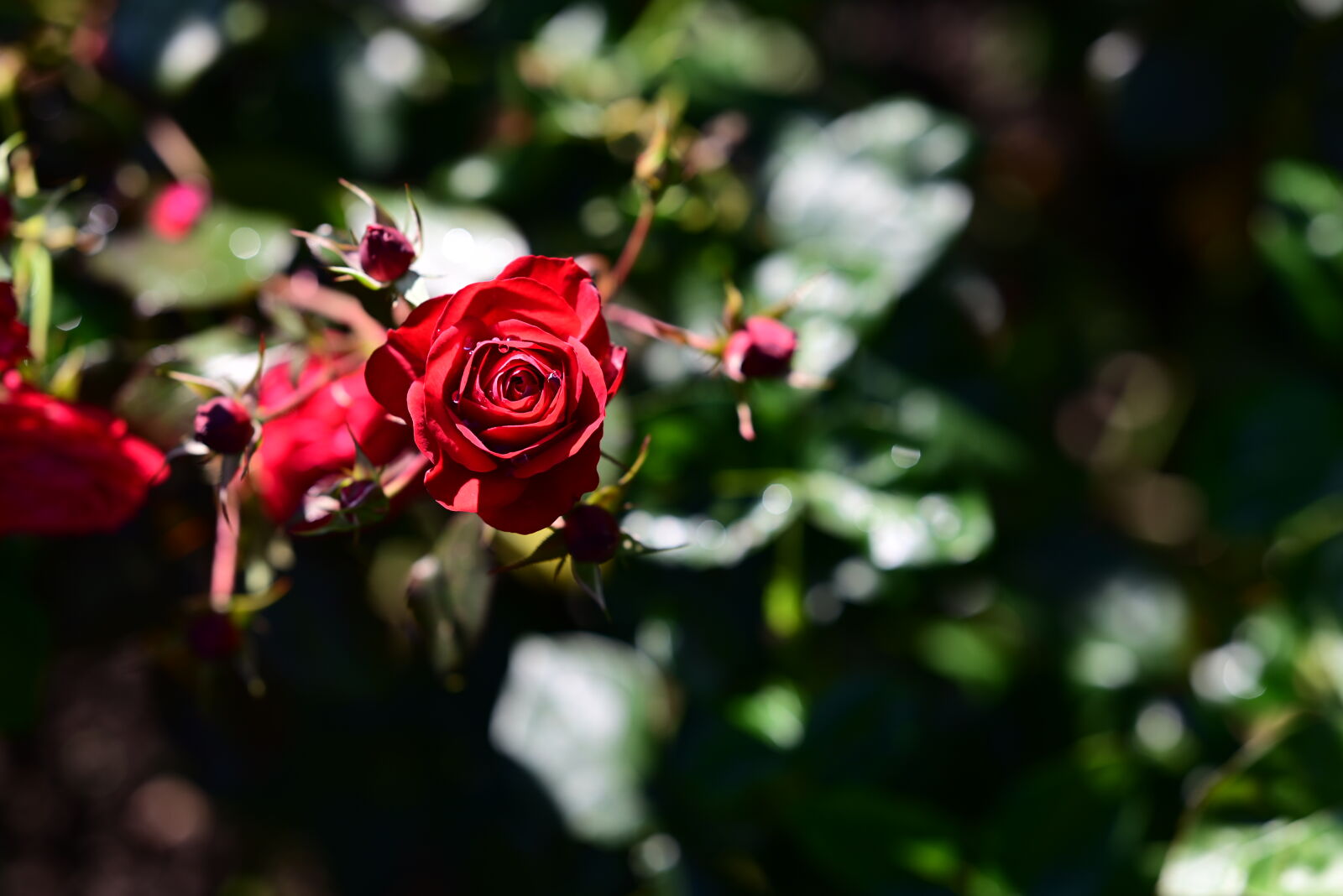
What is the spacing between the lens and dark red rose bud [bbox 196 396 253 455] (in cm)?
60

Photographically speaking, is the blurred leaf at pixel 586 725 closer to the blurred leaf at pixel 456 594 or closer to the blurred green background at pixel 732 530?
the blurred green background at pixel 732 530

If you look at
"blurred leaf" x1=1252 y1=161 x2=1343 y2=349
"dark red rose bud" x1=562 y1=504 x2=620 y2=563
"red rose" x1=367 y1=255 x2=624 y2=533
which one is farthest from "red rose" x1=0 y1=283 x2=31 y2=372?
"blurred leaf" x1=1252 y1=161 x2=1343 y2=349

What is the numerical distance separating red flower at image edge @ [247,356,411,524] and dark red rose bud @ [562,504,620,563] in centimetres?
14

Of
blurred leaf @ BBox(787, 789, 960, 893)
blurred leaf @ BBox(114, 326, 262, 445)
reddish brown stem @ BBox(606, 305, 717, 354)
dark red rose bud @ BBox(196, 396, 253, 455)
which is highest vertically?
reddish brown stem @ BBox(606, 305, 717, 354)

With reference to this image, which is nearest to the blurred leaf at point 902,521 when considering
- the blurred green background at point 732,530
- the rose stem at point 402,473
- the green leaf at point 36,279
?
the blurred green background at point 732,530

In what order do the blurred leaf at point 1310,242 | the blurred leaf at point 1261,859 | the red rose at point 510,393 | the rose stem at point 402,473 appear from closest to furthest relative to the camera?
the red rose at point 510,393 < the rose stem at point 402,473 < the blurred leaf at point 1261,859 < the blurred leaf at point 1310,242

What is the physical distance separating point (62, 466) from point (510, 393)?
32 cm

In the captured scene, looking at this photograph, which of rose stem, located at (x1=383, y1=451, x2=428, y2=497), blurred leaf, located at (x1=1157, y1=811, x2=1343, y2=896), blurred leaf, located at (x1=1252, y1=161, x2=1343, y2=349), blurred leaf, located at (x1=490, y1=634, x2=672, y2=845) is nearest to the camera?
rose stem, located at (x1=383, y1=451, x2=428, y2=497)

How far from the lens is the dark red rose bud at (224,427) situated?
0.60 meters

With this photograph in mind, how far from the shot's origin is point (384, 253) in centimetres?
A: 60

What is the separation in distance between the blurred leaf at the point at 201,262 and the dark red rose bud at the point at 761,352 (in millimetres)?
452

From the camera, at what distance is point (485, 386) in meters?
0.53

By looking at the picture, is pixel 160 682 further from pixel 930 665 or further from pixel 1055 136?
pixel 1055 136

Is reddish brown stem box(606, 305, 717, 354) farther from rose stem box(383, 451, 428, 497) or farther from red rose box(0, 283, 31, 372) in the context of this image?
red rose box(0, 283, 31, 372)
